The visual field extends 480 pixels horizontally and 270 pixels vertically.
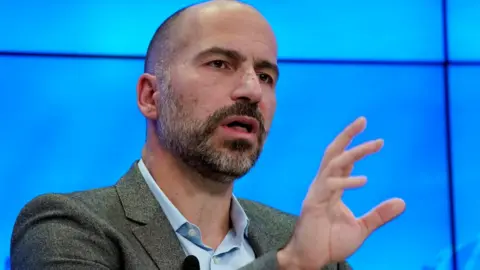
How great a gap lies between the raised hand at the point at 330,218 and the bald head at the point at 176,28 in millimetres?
661

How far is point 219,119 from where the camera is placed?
5.32 ft

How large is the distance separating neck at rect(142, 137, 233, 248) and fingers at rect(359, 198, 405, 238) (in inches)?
19.3

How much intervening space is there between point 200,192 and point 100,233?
1.10 feet

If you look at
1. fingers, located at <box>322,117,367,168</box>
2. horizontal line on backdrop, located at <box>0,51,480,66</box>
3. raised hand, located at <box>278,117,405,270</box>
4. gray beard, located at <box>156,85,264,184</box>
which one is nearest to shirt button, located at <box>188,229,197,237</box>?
gray beard, located at <box>156,85,264,184</box>

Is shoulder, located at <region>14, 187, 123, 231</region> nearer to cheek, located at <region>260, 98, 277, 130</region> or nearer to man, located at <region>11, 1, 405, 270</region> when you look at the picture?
man, located at <region>11, 1, 405, 270</region>

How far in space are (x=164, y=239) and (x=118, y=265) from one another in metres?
0.14

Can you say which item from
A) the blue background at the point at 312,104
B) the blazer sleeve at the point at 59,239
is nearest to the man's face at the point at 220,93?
the blazer sleeve at the point at 59,239

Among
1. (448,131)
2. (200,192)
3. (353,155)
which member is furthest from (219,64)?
(448,131)

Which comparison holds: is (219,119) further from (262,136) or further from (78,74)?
(78,74)

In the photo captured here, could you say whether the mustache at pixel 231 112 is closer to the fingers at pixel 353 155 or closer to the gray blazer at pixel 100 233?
the gray blazer at pixel 100 233

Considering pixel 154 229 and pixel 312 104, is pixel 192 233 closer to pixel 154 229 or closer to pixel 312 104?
pixel 154 229

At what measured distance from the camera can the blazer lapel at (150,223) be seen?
151cm

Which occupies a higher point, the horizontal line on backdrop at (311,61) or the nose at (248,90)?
the horizontal line on backdrop at (311,61)

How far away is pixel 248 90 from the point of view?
5.34 ft
